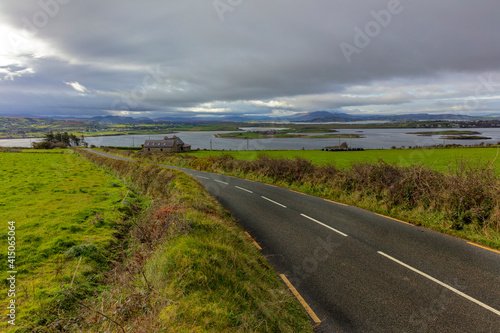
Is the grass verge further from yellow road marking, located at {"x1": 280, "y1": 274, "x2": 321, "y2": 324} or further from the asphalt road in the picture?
the asphalt road

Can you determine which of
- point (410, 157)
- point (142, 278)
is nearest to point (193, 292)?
point (142, 278)

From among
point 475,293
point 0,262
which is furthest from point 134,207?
point 475,293

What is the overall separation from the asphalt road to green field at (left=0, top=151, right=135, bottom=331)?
540 cm

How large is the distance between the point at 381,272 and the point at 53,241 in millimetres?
10448

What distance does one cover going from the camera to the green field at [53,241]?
5.12 m

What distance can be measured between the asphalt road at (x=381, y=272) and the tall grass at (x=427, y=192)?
113cm

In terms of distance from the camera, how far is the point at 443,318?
4.63 meters

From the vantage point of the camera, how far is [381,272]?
6270 mm

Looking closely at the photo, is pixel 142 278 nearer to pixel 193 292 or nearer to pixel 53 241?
pixel 193 292

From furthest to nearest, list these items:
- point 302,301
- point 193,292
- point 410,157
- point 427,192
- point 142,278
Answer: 1. point 410,157
2. point 427,192
3. point 302,301
4. point 142,278
5. point 193,292

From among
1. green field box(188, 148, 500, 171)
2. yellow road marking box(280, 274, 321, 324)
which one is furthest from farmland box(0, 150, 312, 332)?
green field box(188, 148, 500, 171)

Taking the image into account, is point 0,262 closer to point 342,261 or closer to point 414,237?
point 342,261

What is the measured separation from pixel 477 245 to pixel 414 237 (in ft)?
5.63

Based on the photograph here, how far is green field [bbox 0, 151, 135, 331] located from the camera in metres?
5.12
